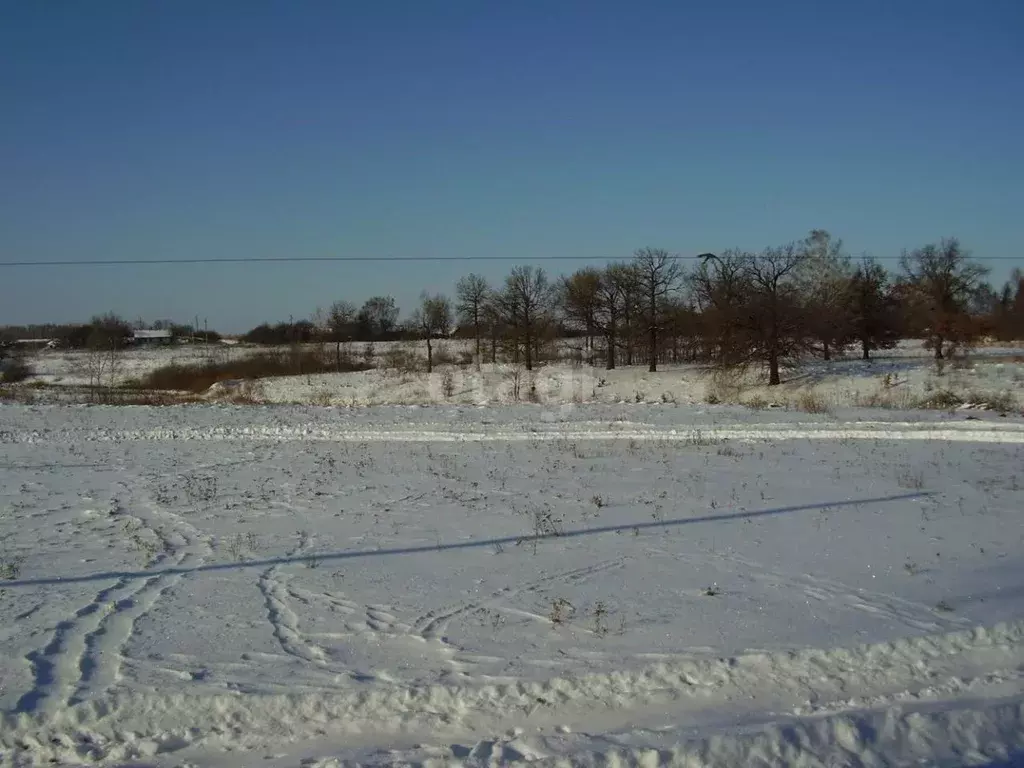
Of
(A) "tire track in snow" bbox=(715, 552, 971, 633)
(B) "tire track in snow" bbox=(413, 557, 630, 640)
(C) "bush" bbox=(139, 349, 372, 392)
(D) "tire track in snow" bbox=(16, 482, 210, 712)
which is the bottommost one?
(A) "tire track in snow" bbox=(715, 552, 971, 633)

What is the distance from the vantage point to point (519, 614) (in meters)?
7.95

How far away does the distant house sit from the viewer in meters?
121

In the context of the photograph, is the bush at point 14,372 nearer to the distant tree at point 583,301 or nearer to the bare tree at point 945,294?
the distant tree at point 583,301

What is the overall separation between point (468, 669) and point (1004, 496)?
1086 cm

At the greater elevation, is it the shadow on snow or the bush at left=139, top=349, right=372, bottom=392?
the bush at left=139, top=349, right=372, bottom=392

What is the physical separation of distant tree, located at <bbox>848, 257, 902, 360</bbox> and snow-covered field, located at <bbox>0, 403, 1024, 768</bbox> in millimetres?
42256

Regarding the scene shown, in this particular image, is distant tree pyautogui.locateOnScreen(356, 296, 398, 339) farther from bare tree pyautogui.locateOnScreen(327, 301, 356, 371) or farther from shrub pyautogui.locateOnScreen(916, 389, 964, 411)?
shrub pyautogui.locateOnScreen(916, 389, 964, 411)

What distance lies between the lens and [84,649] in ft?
23.5

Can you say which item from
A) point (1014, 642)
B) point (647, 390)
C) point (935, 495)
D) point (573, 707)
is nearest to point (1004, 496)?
point (935, 495)

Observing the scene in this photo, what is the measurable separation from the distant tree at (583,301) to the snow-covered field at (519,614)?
153ft

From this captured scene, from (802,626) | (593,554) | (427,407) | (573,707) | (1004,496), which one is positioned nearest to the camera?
(573,707)

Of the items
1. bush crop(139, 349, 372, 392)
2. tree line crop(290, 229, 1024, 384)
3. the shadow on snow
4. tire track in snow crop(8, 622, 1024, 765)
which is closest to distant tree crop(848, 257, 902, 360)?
tree line crop(290, 229, 1024, 384)

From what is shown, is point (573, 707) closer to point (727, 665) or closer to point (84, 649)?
point (727, 665)

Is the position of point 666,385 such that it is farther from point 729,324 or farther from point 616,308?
point 616,308
